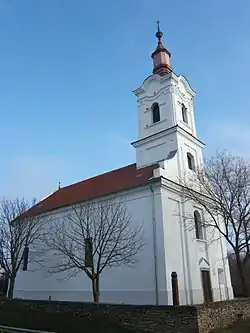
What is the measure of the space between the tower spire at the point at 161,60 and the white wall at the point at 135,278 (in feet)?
41.6

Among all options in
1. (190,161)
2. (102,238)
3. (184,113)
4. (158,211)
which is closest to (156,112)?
(184,113)

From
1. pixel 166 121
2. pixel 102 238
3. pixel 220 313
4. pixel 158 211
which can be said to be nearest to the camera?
pixel 220 313

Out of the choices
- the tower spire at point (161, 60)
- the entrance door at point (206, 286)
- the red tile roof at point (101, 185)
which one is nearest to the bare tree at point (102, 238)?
the red tile roof at point (101, 185)

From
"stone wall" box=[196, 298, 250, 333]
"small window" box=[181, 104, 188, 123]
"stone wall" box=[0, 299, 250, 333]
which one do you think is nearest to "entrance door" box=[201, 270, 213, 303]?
"stone wall" box=[196, 298, 250, 333]

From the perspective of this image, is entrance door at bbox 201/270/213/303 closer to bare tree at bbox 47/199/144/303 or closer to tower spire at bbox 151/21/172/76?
bare tree at bbox 47/199/144/303

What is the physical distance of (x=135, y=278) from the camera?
19484 millimetres

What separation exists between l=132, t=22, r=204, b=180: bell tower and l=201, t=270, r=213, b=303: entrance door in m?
7.03

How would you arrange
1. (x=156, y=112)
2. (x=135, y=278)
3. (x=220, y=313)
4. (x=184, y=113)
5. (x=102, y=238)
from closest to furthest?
(x=220, y=313) → (x=102, y=238) → (x=135, y=278) → (x=156, y=112) → (x=184, y=113)

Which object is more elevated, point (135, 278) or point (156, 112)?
point (156, 112)

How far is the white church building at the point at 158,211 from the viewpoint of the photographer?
19250mm

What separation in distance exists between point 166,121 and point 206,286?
12789mm

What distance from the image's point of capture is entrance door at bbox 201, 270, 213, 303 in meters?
21.1

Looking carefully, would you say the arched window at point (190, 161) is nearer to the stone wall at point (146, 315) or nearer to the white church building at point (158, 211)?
the white church building at point (158, 211)

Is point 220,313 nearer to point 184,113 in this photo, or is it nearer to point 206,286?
point 206,286
